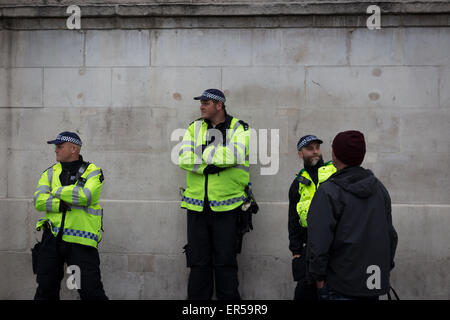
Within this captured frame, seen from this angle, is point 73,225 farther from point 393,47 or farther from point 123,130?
point 393,47

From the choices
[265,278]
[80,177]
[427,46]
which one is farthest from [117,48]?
[427,46]

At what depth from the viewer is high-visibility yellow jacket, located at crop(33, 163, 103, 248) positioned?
4.94 meters

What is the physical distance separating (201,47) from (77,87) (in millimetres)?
1650

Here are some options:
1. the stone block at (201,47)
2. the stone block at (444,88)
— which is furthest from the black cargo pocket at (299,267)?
the stone block at (444,88)

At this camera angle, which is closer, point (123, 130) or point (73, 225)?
point (73, 225)

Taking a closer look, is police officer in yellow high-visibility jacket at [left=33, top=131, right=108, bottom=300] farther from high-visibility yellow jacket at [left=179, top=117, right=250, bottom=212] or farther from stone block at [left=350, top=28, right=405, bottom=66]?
stone block at [left=350, top=28, right=405, bottom=66]

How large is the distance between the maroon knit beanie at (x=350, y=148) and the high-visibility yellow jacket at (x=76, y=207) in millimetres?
2594

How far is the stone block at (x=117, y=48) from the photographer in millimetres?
6328

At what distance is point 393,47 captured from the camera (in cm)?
605

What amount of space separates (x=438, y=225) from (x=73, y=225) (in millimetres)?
4097

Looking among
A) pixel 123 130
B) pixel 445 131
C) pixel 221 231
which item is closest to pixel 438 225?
pixel 445 131

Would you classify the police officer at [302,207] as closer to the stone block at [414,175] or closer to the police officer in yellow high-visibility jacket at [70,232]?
the stone block at [414,175]

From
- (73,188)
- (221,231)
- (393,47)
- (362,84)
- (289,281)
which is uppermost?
(393,47)

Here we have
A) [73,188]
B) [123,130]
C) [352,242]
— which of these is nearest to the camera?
[352,242]
